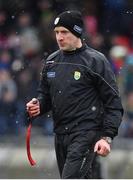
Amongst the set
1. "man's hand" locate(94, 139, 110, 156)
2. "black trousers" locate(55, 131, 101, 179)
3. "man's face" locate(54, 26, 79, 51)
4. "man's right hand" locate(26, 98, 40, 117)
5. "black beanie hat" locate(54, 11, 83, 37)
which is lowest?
"black trousers" locate(55, 131, 101, 179)

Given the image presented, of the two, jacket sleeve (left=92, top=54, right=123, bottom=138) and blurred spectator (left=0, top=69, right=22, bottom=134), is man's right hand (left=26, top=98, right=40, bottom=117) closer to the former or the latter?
jacket sleeve (left=92, top=54, right=123, bottom=138)

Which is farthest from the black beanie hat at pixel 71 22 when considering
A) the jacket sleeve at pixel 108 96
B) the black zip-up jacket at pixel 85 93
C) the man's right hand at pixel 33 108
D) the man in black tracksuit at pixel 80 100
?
the man's right hand at pixel 33 108

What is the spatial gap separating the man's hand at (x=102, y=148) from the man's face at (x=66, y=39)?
2.71 ft

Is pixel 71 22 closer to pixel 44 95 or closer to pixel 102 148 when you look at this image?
pixel 44 95

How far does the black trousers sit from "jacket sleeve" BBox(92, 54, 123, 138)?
0.52ft

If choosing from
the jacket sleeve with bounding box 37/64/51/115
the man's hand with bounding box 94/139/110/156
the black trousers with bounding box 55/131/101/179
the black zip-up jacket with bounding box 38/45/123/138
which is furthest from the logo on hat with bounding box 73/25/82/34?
the man's hand with bounding box 94/139/110/156

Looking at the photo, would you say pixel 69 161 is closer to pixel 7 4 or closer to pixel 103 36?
pixel 103 36

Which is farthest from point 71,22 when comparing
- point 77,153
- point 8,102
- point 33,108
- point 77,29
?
point 8,102

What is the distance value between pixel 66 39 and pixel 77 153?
0.95 meters

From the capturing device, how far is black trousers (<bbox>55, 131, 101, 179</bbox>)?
7.95 m

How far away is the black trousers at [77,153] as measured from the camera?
7.95 meters

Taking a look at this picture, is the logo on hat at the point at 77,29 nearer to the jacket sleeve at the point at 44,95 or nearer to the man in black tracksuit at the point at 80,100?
the man in black tracksuit at the point at 80,100

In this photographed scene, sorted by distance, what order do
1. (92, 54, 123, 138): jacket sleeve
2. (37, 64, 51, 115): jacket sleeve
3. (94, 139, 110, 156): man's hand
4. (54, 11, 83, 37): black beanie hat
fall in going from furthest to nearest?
1. (37, 64, 51, 115): jacket sleeve
2. (54, 11, 83, 37): black beanie hat
3. (92, 54, 123, 138): jacket sleeve
4. (94, 139, 110, 156): man's hand

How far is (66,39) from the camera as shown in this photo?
803cm
